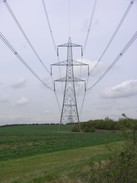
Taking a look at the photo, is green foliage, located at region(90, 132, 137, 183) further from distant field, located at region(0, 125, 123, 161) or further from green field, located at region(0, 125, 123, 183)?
distant field, located at region(0, 125, 123, 161)

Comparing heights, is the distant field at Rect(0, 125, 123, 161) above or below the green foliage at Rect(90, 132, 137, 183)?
above

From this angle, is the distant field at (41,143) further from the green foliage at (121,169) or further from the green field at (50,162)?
the green foliage at (121,169)

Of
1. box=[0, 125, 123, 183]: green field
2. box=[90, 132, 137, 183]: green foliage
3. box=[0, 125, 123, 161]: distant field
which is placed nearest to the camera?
box=[90, 132, 137, 183]: green foliage

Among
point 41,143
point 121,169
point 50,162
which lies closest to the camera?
point 121,169

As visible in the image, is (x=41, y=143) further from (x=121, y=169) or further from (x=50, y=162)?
(x=121, y=169)

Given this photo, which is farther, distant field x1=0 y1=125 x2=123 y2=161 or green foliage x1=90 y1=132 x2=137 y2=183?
distant field x1=0 y1=125 x2=123 y2=161

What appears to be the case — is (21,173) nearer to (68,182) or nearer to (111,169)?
(68,182)

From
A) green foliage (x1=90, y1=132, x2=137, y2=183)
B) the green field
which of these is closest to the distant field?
the green field

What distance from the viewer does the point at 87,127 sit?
98.3 metres

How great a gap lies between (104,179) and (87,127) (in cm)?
9334

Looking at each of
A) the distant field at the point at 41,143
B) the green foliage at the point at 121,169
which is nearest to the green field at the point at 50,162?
the distant field at the point at 41,143

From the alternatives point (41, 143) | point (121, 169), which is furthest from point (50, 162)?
point (41, 143)

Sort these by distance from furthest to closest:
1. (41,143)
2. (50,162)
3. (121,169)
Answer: (41,143) → (50,162) → (121,169)

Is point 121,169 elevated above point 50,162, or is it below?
below
